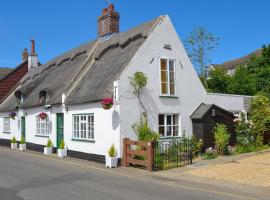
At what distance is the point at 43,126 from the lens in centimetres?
2484

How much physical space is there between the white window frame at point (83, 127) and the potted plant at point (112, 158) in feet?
7.89

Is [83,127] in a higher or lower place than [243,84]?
lower

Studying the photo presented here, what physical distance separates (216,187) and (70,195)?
14.4 feet

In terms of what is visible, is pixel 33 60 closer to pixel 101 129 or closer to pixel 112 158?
pixel 101 129

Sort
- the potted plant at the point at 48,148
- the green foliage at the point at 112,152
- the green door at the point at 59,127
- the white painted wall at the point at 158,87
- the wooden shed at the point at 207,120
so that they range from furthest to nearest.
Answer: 1. the potted plant at the point at 48,148
2. the green door at the point at 59,127
3. the wooden shed at the point at 207,120
4. the white painted wall at the point at 158,87
5. the green foliage at the point at 112,152

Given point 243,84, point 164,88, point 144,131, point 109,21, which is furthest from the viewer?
point 243,84

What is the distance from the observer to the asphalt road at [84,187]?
10383 mm

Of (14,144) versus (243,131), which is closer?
(243,131)

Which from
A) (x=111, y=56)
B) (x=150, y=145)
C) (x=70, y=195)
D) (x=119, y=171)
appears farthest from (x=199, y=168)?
(x=111, y=56)

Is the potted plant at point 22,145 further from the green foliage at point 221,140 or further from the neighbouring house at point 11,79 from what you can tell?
the green foliage at point 221,140

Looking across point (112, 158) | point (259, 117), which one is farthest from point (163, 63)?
point (259, 117)

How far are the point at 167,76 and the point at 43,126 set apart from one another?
9.63 metres

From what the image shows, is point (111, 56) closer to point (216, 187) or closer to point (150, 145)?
point (150, 145)

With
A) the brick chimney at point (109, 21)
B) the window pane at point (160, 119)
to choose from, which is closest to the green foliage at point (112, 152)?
the window pane at point (160, 119)
